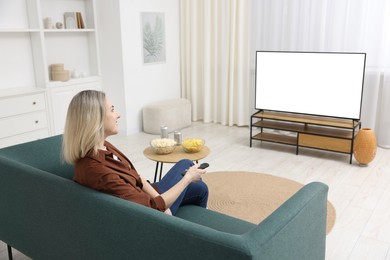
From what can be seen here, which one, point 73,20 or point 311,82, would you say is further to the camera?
point 73,20

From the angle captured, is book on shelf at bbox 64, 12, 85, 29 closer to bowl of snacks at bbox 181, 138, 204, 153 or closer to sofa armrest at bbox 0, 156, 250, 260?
bowl of snacks at bbox 181, 138, 204, 153

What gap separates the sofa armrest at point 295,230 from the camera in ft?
4.13

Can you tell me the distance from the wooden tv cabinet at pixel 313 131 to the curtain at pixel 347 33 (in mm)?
397

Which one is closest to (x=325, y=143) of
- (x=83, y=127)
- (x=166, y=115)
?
(x=166, y=115)

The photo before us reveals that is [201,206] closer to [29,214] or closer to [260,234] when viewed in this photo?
[29,214]

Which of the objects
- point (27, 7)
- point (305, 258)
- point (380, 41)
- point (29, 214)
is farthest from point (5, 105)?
point (380, 41)

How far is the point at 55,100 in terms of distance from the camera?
453cm

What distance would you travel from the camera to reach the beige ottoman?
204 inches

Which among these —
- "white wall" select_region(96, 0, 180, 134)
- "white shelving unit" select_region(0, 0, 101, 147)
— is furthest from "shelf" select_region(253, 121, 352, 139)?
"white shelving unit" select_region(0, 0, 101, 147)

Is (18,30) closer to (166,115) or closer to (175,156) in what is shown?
(166,115)

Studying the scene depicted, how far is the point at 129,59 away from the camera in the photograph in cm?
505

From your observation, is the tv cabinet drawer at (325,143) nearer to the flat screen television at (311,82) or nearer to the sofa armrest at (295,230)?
the flat screen television at (311,82)

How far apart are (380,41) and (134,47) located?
2.97m

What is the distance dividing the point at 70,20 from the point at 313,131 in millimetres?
3146
